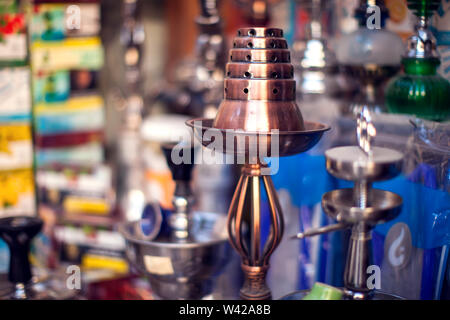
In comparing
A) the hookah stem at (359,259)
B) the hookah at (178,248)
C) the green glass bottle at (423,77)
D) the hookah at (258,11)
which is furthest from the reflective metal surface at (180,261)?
the hookah at (258,11)

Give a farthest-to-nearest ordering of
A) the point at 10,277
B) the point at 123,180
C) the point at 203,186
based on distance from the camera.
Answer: the point at 123,180 → the point at 203,186 → the point at 10,277

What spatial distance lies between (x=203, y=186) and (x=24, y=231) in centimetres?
37

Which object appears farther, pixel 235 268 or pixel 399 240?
pixel 235 268

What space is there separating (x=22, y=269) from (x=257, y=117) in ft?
1.35

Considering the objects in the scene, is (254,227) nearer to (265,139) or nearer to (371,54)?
(265,139)

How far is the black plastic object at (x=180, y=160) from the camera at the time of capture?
2.44ft

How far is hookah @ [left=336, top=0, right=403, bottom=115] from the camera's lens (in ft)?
2.62

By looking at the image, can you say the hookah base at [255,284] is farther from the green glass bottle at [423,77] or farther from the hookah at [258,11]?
the hookah at [258,11]

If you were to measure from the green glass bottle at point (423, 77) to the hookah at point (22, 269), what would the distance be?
542mm

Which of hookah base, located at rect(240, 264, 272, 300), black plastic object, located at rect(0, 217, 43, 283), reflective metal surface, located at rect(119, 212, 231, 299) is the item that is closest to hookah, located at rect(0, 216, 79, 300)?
black plastic object, located at rect(0, 217, 43, 283)

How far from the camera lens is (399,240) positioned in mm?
680

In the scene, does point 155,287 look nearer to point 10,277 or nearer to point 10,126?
point 10,277
